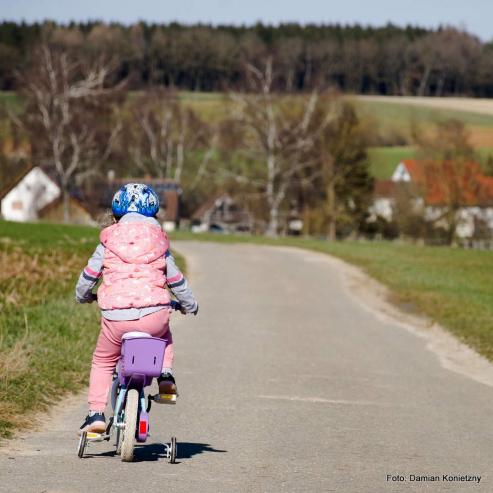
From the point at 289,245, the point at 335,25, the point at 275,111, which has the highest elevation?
the point at 335,25

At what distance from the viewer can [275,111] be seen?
8288 cm

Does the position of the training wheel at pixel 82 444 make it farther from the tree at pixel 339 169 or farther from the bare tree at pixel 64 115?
the tree at pixel 339 169

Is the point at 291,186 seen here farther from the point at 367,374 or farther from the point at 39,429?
the point at 39,429

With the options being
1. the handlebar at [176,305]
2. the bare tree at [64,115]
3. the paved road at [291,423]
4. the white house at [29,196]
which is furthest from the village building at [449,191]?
the handlebar at [176,305]

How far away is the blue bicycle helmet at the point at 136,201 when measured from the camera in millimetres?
8281

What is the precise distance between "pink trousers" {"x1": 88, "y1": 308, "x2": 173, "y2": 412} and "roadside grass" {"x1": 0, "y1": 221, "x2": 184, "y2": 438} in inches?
49.9

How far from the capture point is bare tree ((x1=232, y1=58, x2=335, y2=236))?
80.5 meters

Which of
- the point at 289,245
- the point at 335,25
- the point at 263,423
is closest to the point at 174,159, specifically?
the point at 289,245

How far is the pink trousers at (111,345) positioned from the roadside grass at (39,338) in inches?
49.9

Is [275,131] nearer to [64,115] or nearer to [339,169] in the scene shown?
[339,169]

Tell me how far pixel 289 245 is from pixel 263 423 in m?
45.6

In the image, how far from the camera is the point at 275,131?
80.8 m

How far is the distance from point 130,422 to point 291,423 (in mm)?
2904

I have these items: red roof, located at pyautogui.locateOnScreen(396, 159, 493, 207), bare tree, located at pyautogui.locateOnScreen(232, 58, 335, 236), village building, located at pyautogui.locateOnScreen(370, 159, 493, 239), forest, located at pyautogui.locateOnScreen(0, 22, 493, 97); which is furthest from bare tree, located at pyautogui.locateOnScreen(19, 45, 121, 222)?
forest, located at pyautogui.locateOnScreen(0, 22, 493, 97)
